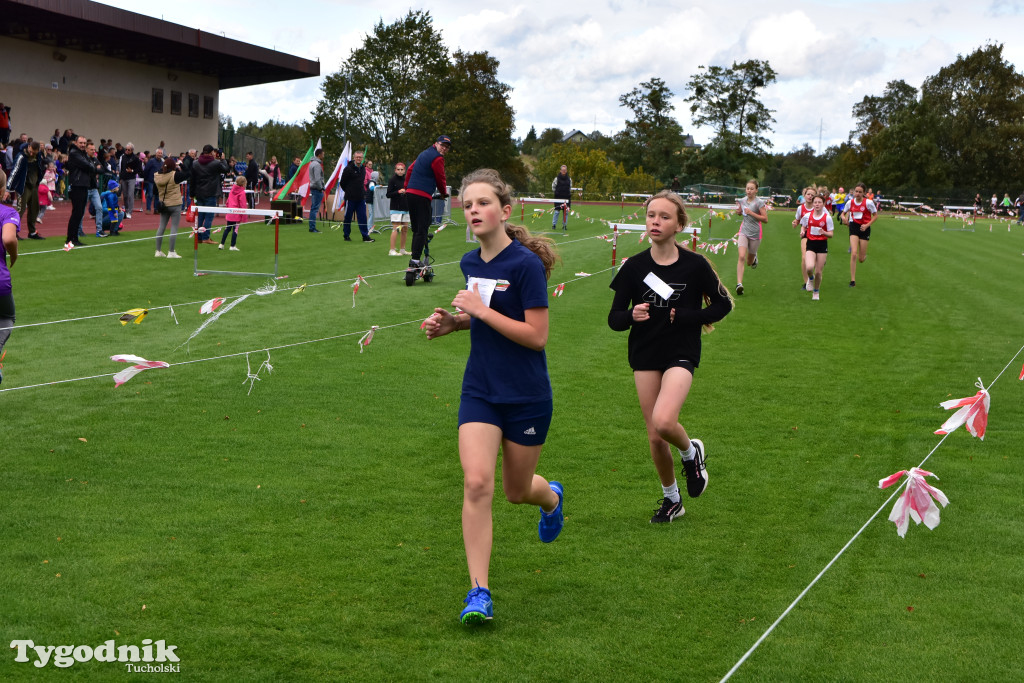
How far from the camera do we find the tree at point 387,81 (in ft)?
240

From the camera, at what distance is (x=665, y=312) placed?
17.4 ft

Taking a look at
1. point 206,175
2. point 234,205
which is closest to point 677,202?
point 206,175

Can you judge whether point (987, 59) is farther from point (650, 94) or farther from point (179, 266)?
point (179, 266)

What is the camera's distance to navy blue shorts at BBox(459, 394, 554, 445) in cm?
412

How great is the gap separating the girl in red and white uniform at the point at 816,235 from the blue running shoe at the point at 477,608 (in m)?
12.3

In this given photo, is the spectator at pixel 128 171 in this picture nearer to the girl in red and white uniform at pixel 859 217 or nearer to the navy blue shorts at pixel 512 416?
the girl in red and white uniform at pixel 859 217

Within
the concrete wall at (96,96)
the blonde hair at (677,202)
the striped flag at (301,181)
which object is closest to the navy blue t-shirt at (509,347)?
the blonde hair at (677,202)

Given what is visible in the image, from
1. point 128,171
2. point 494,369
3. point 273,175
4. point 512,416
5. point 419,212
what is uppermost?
point 273,175

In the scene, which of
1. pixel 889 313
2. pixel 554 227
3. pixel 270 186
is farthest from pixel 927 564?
pixel 270 186

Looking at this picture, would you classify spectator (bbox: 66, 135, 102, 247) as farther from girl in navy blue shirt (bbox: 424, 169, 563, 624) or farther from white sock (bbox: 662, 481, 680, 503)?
girl in navy blue shirt (bbox: 424, 169, 563, 624)

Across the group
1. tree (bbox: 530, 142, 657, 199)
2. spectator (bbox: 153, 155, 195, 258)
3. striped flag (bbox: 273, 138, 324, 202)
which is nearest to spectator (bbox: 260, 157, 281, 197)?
striped flag (bbox: 273, 138, 324, 202)

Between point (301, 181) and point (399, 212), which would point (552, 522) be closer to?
point (399, 212)

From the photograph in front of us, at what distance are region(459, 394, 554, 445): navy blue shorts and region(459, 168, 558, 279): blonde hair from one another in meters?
0.62

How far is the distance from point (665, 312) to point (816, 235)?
1112 centimetres
